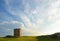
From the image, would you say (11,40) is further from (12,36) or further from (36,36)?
(36,36)

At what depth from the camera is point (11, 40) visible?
32.0 meters

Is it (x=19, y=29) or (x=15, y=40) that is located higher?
(x=19, y=29)

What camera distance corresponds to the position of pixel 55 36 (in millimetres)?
33219

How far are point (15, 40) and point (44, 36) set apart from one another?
22.5ft

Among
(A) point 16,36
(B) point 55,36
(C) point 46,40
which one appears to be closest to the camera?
(C) point 46,40

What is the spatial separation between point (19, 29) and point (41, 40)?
710cm

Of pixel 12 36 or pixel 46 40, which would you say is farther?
pixel 12 36

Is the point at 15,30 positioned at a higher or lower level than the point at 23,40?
higher

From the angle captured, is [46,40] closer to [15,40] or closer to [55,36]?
[55,36]

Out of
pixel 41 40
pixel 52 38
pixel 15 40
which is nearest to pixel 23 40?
pixel 15 40

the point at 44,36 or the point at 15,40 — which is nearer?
the point at 15,40

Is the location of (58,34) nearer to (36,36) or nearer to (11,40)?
(36,36)

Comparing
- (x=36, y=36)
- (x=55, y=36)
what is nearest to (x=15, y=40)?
(x=36, y=36)

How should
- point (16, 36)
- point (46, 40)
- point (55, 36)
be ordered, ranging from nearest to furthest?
point (46, 40)
point (55, 36)
point (16, 36)
